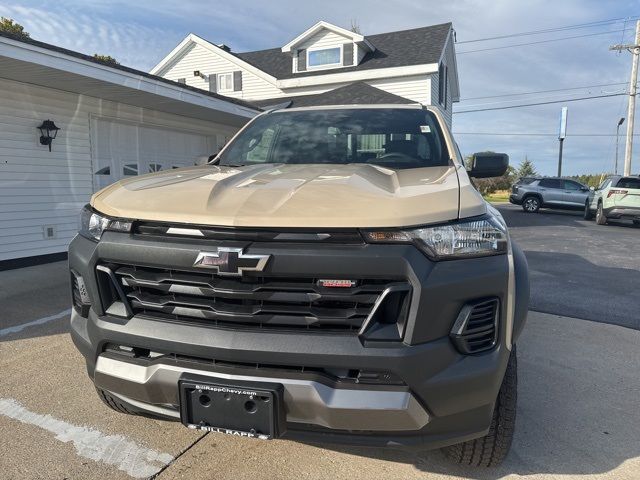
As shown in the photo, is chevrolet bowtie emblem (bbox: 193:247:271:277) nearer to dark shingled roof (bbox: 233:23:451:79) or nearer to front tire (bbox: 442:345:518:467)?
front tire (bbox: 442:345:518:467)

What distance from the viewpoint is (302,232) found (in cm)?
175

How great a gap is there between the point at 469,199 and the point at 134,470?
2009 millimetres

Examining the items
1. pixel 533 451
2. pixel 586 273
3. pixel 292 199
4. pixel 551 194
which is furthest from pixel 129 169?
pixel 551 194

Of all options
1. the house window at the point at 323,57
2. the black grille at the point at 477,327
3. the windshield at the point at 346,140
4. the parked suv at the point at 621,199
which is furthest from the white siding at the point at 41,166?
the parked suv at the point at 621,199

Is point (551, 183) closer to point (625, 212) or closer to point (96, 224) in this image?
point (625, 212)

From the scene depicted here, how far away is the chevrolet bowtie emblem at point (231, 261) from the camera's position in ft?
5.67

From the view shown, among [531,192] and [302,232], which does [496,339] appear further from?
[531,192]

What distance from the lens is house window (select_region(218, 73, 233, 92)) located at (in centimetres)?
2215

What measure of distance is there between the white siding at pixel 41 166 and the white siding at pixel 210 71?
505 inches

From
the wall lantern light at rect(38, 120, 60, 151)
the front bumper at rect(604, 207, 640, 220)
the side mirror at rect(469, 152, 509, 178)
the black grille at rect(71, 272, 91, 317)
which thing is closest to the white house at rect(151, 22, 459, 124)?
the front bumper at rect(604, 207, 640, 220)

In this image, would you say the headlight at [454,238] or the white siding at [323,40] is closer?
the headlight at [454,238]

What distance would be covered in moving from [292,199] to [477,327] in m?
0.86

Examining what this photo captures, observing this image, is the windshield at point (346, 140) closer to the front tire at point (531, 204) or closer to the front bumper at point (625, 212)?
the front bumper at point (625, 212)

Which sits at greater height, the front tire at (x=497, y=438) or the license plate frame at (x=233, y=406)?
the license plate frame at (x=233, y=406)
